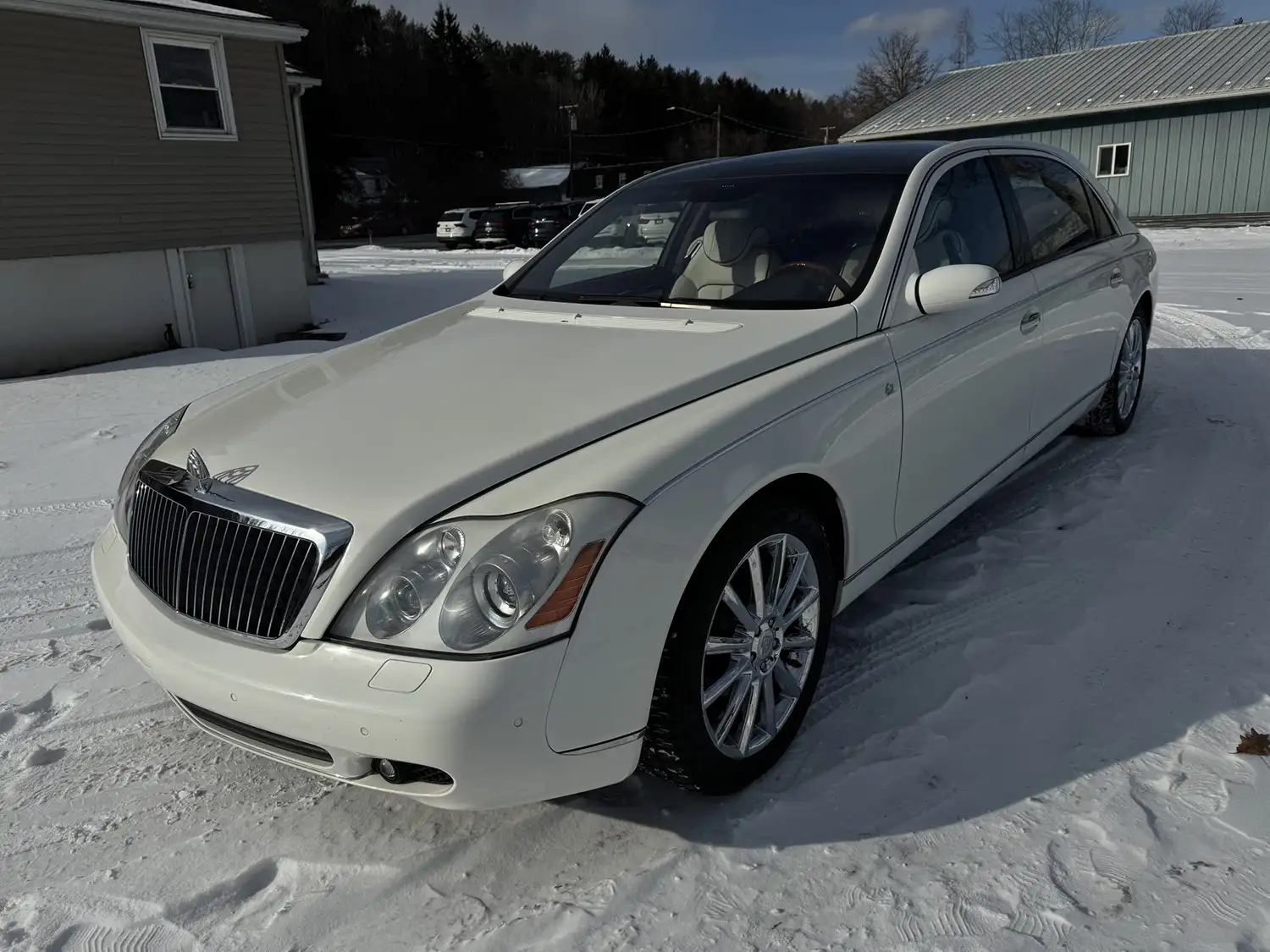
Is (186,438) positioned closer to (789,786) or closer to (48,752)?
(48,752)

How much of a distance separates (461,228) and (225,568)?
97.1ft

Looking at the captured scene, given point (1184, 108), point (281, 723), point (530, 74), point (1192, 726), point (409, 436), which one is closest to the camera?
point (281, 723)

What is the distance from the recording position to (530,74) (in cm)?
6412

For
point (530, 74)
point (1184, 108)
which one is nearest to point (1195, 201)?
point (1184, 108)

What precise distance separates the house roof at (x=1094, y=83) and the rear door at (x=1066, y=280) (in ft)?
77.9

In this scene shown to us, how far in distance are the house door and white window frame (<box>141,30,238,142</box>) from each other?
59.6 inches

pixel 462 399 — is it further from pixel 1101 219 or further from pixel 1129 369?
pixel 1129 369

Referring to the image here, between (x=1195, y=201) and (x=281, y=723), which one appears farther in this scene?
(x=1195, y=201)

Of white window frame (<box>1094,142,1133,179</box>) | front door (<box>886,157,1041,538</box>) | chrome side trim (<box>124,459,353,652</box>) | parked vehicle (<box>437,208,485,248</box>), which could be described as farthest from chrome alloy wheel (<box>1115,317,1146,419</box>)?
parked vehicle (<box>437,208,485,248</box>)

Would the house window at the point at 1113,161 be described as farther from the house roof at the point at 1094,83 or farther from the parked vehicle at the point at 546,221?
the parked vehicle at the point at 546,221

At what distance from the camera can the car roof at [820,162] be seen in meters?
3.62

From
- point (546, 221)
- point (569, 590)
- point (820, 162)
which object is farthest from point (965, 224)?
point (546, 221)

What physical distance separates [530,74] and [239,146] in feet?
184

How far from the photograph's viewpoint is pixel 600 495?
6.93 feet
